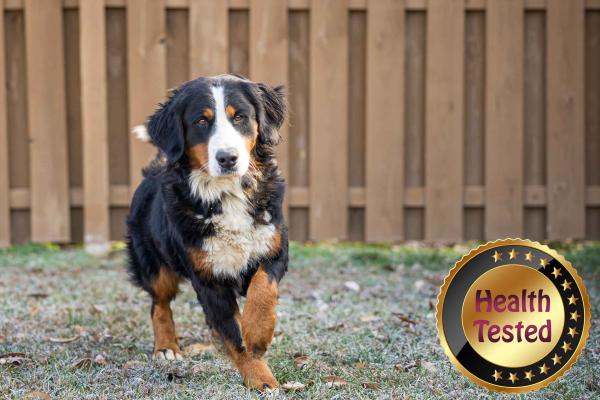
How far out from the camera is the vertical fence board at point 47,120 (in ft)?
19.8

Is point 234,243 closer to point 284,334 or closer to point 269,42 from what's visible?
point 284,334

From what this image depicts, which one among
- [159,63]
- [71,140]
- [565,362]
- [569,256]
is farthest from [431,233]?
[565,362]

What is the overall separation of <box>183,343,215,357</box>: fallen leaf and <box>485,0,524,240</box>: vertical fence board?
2786 millimetres

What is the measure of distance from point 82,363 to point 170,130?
0.95 metres

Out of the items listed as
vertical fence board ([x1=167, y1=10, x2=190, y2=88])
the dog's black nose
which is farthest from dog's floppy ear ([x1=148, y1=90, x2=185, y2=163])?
vertical fence board ([x1=167, y1=10, x2=190, y2=88])

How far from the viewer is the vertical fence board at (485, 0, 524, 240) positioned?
19.6 ft

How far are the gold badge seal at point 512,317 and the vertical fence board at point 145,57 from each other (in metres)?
3.35

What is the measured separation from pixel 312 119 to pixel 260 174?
2.57m

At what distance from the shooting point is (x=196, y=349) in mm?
3807

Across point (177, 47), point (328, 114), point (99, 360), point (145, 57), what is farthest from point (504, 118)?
point (99, 360)

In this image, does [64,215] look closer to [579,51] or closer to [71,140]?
[71,140]

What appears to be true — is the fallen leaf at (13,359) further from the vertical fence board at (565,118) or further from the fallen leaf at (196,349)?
the vertical fence board at (565,118)

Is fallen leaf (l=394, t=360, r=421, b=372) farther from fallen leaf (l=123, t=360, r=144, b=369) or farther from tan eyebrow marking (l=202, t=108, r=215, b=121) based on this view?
tan eyebrow marking (l=202, t=108, r=215, b=121)

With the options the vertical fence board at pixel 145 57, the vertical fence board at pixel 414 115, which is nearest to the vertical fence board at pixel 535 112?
the vertical fence board at pixel 414 115
